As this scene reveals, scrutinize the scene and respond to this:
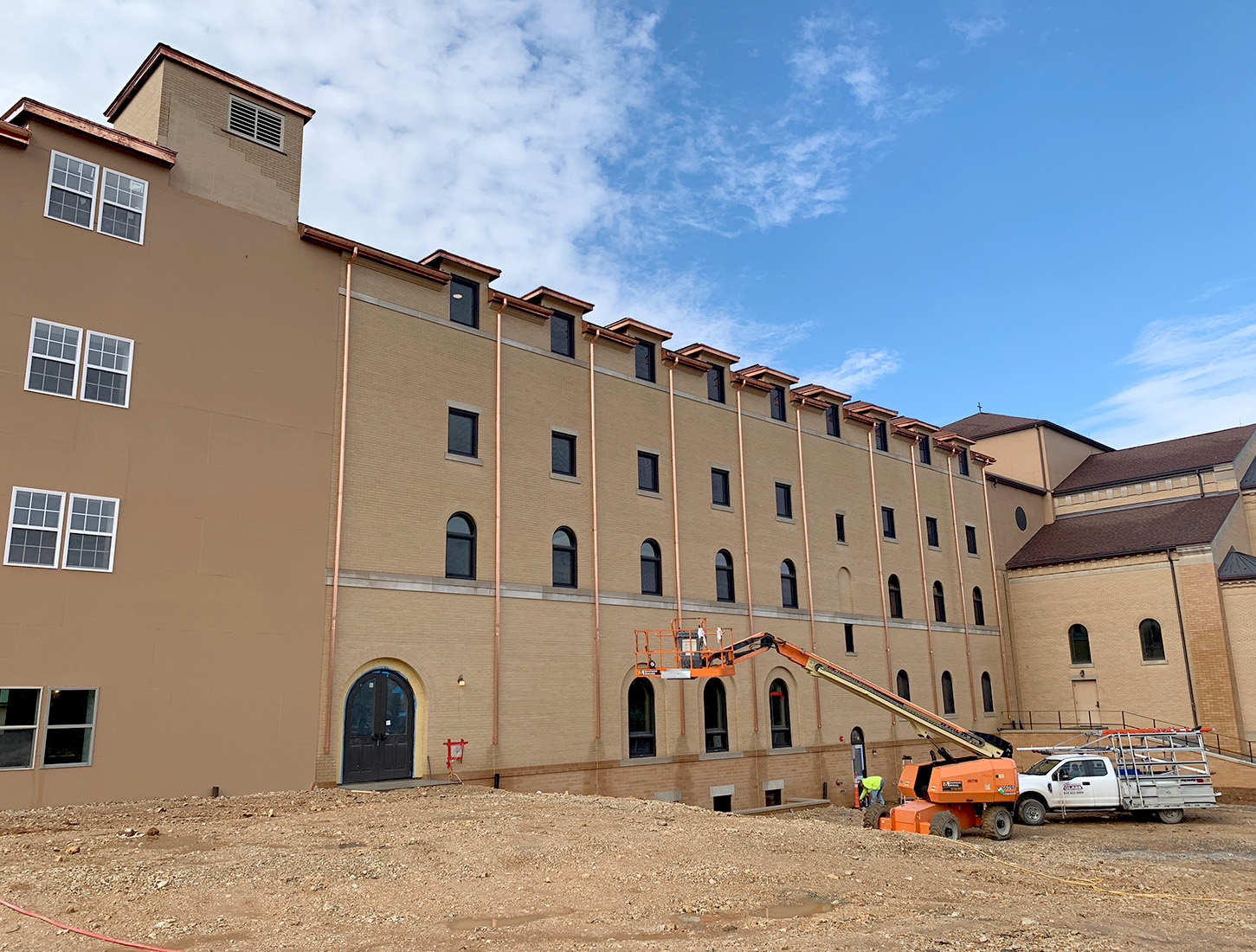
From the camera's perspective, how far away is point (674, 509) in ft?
98.3

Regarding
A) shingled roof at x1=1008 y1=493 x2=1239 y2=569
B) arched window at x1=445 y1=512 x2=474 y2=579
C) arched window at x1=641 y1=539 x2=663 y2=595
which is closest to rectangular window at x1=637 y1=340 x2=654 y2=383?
arched window at x1=641 y1=539 x2=663 y2=595

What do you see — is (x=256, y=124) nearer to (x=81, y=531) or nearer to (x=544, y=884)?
(x=81, y=531)

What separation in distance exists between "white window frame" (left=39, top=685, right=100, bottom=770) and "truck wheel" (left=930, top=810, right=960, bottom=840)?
17.9m

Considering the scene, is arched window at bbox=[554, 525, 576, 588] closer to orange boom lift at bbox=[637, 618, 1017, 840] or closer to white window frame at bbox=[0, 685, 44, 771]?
orange boom lift at bbox=[637, 618, 1017, 840]

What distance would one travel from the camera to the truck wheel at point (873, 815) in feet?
75.2

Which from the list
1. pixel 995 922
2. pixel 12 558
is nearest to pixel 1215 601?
pixel 995 922

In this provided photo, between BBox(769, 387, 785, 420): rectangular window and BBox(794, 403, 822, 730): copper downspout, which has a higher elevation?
BBox(769, 387, 785, 420): rectangular window

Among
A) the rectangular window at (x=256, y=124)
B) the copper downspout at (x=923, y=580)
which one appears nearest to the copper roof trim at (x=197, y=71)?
the rectangular window at (x=256, y=124)

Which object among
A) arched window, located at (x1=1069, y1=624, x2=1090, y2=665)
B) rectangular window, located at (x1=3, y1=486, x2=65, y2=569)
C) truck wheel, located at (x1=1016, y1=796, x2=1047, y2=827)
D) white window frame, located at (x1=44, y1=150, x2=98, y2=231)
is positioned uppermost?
white window frame, located at (x1=44, y1=150, x2=98, y2=231)

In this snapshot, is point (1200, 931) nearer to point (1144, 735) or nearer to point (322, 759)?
point (322, 759)

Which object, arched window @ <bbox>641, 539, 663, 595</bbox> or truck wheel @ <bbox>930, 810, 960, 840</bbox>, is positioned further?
arched window @ <bbox>641, 539, 663, 595</bbox>

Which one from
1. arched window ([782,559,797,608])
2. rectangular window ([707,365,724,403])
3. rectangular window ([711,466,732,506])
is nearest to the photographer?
rectangular window ([711,466,732,506])

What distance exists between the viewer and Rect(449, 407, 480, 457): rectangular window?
2514 centimetres

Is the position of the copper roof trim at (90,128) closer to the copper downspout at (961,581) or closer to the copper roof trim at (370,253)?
the copper roof trim at (370,253)
